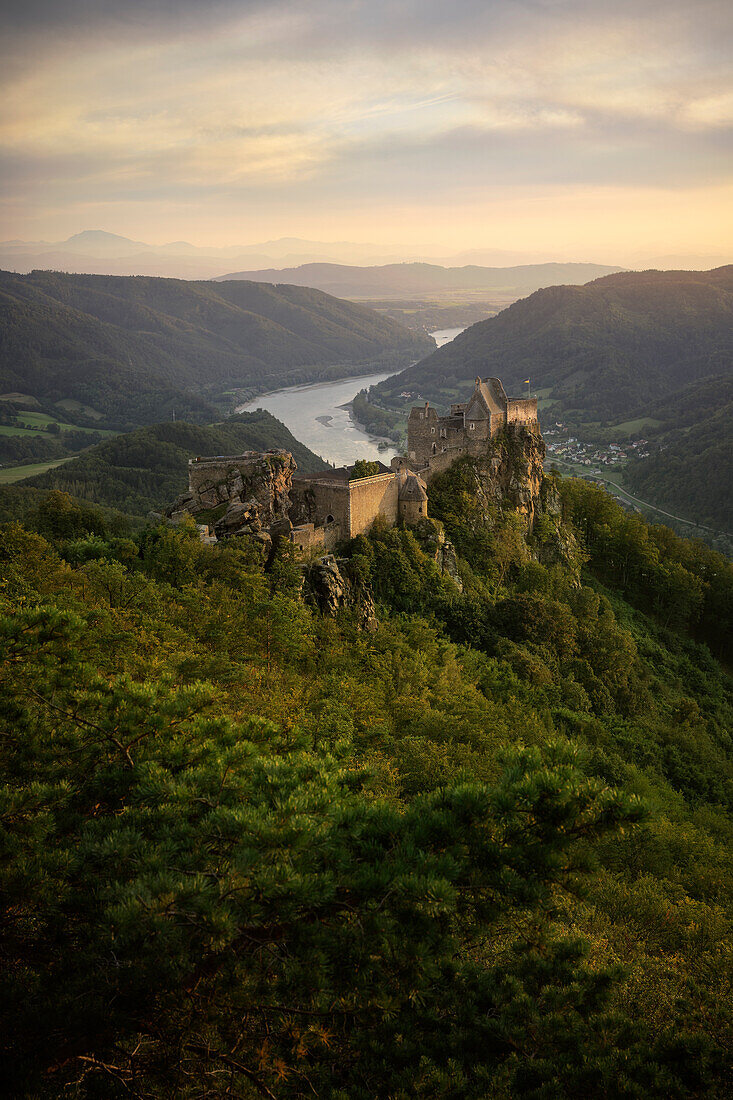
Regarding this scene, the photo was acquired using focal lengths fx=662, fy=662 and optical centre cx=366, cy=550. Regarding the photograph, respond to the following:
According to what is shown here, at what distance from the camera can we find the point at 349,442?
140750 millimetres

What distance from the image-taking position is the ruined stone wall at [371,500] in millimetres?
34938

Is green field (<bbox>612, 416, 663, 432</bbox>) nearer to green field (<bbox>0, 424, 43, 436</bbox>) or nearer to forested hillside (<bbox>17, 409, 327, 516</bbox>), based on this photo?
forested hillside (<bbox>17, 409, 327, 516</bbox>)

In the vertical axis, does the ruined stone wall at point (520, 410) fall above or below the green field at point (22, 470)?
above

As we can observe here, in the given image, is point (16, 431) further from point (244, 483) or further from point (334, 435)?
point (244, 483)

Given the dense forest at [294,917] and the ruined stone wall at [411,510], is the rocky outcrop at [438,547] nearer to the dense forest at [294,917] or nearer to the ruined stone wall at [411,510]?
the ruined stone wall at [411,510]

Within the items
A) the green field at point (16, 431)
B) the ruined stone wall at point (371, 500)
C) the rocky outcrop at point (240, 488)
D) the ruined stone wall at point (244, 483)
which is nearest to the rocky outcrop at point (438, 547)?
the ruined stone wall at point (371, 500)

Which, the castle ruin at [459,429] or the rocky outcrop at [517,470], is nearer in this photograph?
the castle ruin at [459,429]

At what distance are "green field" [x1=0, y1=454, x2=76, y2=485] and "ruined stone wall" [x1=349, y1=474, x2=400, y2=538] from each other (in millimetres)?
117665

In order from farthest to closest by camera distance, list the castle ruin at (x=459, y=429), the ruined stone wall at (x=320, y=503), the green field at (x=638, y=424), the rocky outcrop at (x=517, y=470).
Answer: the green field at (x=638, y=424) → the rocky outcrop at (x=517, y=470) → the castle ruin at (x=459, y=429) → the ruined stone wall at (x=320, y=503)

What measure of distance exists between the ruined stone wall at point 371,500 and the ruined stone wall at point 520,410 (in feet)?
53.7

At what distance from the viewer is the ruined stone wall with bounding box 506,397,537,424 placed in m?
50.2

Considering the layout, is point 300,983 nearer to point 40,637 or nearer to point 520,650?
point 40,637

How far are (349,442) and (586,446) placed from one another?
216 feet

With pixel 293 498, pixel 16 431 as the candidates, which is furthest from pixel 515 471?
pixel 16 431
